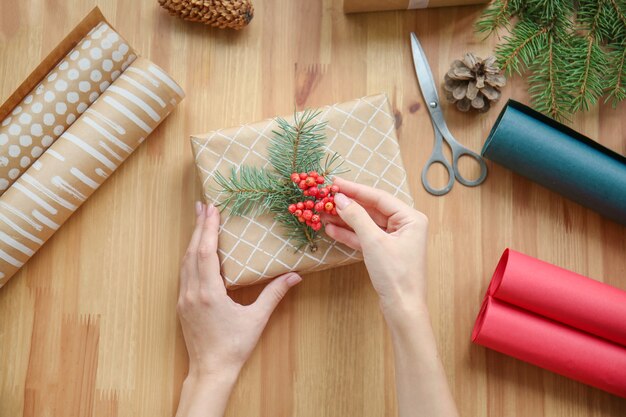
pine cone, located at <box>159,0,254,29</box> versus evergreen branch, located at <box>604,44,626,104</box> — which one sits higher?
pine cone, located at <box>159,0,254,29</box>

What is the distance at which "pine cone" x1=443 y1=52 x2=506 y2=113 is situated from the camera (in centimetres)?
93

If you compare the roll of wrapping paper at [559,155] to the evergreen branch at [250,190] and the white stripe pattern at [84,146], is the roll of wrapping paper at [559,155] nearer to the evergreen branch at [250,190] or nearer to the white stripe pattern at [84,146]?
the evergreen branch at [250,190]

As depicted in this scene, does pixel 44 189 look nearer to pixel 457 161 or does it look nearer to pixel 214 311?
pixel 214 311

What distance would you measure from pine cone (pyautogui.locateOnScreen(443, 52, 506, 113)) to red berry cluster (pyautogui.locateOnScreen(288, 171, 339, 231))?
30 cm

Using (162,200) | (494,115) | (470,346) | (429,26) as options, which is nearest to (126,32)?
(162,200)

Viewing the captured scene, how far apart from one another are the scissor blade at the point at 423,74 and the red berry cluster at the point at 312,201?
A: 27cm

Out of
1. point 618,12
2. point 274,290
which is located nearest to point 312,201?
point 274,290

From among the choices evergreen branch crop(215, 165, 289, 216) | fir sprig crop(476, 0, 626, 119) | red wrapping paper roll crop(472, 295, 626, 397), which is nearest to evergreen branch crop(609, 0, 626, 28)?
fir sprig crop(476, 0, 626, 119)

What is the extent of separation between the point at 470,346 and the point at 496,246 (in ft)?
0.60

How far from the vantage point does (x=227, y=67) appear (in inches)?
38.6

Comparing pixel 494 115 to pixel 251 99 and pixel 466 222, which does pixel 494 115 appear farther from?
pixel 251 99

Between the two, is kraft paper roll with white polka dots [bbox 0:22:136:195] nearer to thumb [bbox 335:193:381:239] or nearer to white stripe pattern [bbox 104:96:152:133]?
white stripe pattern [bbox 104:96:152:133]

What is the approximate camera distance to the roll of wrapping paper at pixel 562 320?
34.6 inches

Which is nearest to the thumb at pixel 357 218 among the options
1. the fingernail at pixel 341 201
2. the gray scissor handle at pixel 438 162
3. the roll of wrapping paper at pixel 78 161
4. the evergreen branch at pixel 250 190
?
the fingernail at pixel 341 201
